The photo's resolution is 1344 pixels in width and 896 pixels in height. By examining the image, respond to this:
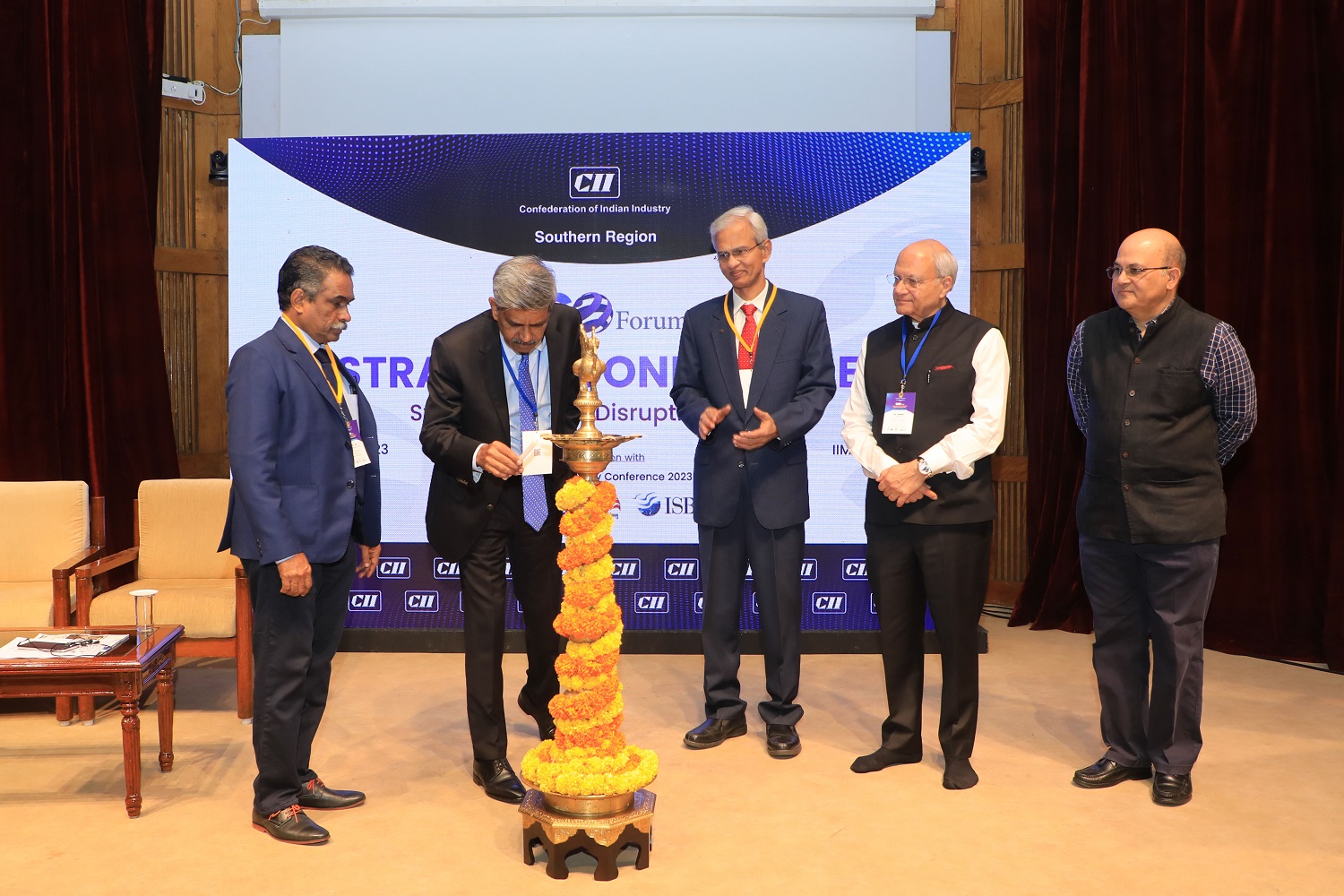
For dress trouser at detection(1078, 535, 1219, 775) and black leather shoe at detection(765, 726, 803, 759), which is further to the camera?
black leather shoe at detection(765, 726, 803, 759)

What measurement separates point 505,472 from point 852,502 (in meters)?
2.37

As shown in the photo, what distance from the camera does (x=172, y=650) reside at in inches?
137

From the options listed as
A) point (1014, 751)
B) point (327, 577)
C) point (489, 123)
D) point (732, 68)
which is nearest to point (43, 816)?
point (327, 577)

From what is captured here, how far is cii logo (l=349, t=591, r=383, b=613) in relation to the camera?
5.12 m

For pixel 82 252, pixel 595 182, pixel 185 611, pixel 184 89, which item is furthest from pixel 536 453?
pixel 184 89

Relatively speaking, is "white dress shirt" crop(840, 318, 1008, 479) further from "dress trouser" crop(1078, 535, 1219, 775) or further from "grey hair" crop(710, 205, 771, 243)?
"grey hair" crop(710, 205, 771, 243)

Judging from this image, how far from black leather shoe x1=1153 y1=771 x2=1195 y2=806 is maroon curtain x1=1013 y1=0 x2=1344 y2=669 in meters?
1.96

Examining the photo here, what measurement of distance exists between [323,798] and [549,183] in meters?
2.90

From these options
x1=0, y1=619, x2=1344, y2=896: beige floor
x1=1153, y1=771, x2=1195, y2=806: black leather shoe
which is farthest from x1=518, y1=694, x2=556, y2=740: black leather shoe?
x1=1153, y1=771, x2=1195, y2=806: black leather shoe

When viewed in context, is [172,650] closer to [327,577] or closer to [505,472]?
[327,577]

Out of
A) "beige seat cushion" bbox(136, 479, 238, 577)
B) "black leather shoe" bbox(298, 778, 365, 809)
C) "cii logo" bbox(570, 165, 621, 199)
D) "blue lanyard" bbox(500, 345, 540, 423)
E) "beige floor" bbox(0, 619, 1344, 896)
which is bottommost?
"beige floor" bbox(0, 619, 1344, 896)

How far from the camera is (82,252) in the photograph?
525 cm

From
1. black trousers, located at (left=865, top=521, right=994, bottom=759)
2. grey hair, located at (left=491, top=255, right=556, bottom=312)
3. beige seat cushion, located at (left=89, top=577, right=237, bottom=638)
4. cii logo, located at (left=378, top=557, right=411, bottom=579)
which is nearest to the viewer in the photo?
grey hair, located at (left=491, top=255, right=556, bottom=312)

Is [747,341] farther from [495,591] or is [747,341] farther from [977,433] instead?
[495,591]
